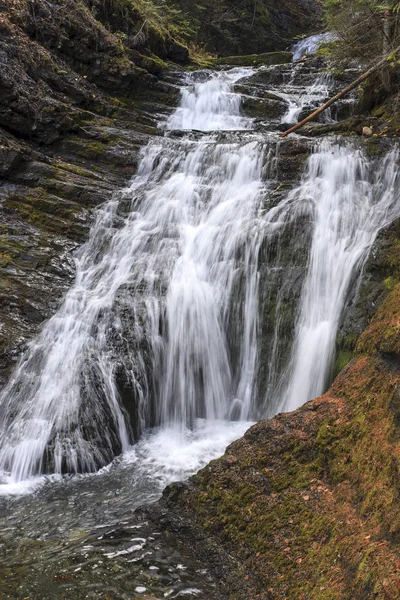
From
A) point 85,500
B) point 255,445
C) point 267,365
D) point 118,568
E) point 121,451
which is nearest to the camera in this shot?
point 118,568

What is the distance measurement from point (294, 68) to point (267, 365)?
13.0 metres

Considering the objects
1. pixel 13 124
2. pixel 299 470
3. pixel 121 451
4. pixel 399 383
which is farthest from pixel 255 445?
pixel 13 124

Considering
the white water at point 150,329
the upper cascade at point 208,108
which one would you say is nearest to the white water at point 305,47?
the upper cascade at point 208,108

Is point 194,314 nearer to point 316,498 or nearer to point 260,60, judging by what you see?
point 316,498

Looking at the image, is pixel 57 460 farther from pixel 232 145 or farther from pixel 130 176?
pixel 232 145

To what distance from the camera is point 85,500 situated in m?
4.79

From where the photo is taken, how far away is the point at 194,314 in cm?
712

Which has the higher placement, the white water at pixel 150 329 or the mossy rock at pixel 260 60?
the mossy rock at pixel 260 60

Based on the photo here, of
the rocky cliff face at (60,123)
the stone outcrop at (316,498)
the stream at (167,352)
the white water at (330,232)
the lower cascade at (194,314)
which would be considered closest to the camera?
the stone outcrop at (316,498)

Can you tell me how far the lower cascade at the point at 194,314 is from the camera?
19.6 feet

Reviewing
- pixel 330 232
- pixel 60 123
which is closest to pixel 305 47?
pixel 60 123

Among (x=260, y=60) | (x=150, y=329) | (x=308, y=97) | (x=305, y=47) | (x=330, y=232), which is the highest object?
(x=305, y=47)

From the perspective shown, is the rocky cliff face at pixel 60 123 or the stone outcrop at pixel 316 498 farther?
the rocky cliff face at pixel 60 123

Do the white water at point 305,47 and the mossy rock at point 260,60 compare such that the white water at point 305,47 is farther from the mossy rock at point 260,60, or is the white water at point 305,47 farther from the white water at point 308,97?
the white water at point 308,97
